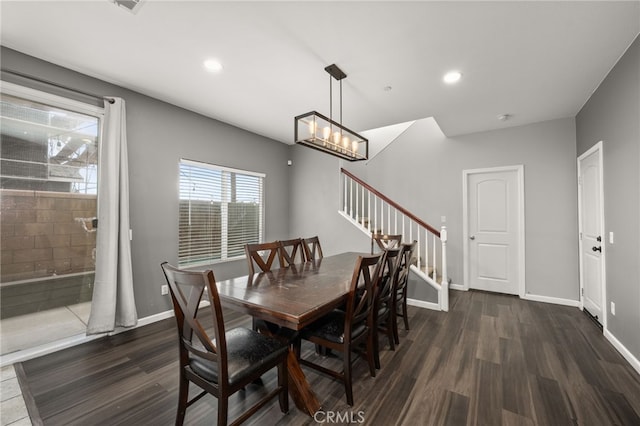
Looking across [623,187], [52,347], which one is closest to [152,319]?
[52,347]

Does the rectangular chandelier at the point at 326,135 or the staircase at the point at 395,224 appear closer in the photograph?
the rectangular chandelier at the point at 326,135

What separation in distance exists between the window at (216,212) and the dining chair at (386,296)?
265 centimetres

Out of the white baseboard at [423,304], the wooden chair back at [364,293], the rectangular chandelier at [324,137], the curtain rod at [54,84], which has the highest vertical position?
the curtain rod at [54,84]

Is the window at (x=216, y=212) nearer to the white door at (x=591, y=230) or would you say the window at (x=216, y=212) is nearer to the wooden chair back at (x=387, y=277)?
the wooden chair back at (x=387, y=277)

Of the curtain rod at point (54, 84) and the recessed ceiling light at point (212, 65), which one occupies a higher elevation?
the recessed ceiling light at point (212, 65)

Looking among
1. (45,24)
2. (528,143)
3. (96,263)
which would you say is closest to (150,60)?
(45,24)

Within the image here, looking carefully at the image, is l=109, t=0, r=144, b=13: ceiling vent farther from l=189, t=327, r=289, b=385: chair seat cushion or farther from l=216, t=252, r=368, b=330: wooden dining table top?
l=189, t=327, r=289, b=385: chair seat cushion

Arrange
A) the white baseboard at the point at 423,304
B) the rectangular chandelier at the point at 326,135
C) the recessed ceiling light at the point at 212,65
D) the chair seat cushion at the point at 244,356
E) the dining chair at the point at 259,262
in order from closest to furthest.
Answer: the chair seat cushion at the point at 244,356 → the dining chair at the point at 259,262 → the rectangular chandelier at the point at 326,135 → the recessed ceiling light at the point at 212,65 → the white baseboard at the point at 423,304

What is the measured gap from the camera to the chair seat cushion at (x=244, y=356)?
140cm

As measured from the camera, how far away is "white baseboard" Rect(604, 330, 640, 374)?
216 centimetres

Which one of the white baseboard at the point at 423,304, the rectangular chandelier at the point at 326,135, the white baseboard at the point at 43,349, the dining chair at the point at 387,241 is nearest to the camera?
the white baseboard at the point at 43,349

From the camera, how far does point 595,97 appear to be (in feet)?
9.73

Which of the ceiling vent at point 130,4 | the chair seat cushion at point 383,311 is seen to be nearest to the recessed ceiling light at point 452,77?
the chair seat cushion at point 383,311

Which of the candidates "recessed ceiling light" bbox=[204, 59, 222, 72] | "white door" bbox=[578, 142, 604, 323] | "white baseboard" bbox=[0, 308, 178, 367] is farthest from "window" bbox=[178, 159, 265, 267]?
"white door" bbox=[578, 142, 604, 323]
